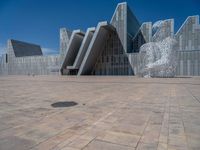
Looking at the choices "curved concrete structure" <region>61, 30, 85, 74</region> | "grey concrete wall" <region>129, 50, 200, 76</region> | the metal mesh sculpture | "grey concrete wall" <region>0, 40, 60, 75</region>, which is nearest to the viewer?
the metal mesh sculpture

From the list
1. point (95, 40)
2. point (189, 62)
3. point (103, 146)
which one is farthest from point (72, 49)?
point (103, 146)

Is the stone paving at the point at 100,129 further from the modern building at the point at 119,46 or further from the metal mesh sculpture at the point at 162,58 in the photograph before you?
the modern building at the point at 119,46

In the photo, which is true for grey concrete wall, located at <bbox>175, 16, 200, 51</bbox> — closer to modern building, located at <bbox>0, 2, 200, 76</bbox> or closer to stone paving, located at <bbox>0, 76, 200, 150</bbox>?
modern building, located at <bbox>0, 2, 200, 76</bbox>

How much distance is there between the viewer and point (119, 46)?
126 feet

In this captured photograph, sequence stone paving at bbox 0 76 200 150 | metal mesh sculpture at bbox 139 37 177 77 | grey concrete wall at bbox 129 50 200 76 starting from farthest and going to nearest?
grey concrete wall at bbox 129 50 200 76, metal mesh sculpture at bbox 139 37 177 77, stone paving at bbox 0 76 200 150

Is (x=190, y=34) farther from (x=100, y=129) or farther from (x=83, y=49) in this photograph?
(x=100, y=129)

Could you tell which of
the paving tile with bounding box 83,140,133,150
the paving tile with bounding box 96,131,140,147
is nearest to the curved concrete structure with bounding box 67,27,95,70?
the paving tile with bounding box 96,131,140,147

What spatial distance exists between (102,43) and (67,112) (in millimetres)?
35751

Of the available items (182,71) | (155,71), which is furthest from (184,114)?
(182,71)

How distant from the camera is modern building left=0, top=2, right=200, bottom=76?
33281mm

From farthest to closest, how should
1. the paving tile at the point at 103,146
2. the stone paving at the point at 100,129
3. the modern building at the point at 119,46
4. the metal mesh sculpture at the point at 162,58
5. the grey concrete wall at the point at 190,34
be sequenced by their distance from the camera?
the grey concrete wall at the point at 190,34 < the modern building at the point at 119,46 < the metal mesh sculpture at the point at 162,58 < the stone paving at the point at 100,129 < the paving tile at the point at 103,146

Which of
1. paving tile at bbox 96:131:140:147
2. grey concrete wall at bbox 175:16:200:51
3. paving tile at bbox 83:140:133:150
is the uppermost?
grey concrete wall at bbox 175:16:200:51

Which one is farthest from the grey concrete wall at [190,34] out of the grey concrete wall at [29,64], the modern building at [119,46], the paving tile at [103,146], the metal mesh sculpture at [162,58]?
the paving tile at [103,146]

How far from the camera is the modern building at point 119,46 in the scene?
33.3 metres
